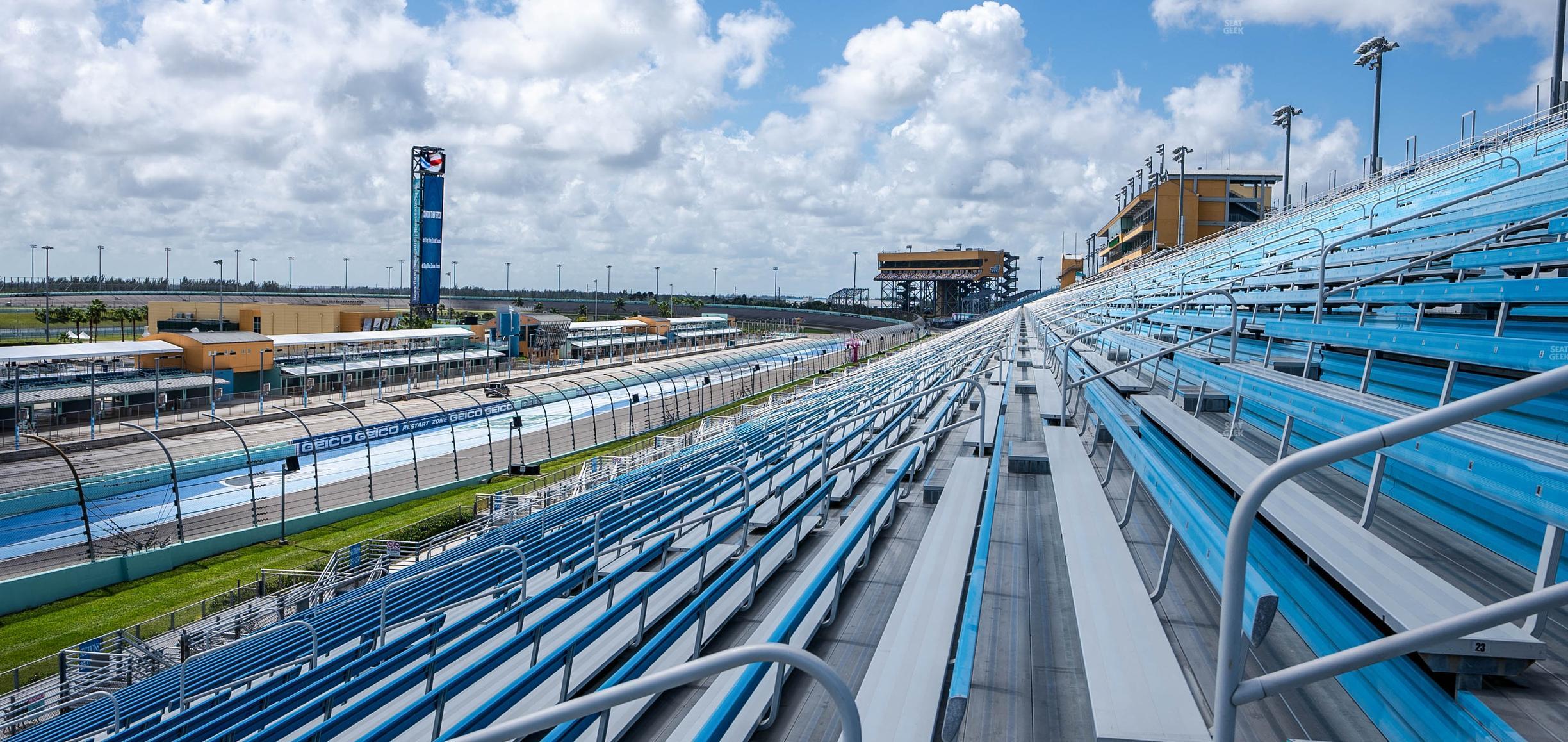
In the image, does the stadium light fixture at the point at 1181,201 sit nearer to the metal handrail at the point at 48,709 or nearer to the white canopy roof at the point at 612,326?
the white canopy roof at the point at 612,326

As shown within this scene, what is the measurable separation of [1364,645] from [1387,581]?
35.3 inches

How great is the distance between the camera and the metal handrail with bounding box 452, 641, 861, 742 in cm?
136

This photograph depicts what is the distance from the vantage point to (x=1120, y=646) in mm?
2227

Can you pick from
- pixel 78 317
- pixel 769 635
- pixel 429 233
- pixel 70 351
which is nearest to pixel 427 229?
pixel 429 233

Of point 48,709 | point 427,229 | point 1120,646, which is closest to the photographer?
point 1120,646

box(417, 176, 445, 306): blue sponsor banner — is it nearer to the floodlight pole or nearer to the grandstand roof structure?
the grandstand roof structure

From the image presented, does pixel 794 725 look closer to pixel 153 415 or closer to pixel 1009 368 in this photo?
pixel 1009 368

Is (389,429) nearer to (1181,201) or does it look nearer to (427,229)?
(427,229)

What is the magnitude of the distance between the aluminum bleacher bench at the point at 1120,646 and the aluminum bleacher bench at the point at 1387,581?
0.47 meters

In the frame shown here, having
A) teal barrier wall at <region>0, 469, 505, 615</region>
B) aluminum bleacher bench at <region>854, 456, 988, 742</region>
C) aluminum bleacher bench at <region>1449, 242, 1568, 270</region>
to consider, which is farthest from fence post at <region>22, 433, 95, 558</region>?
aluminum bleacher bench at <region>1449, 242, 1568, 270</region>

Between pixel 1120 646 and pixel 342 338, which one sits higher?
pixel 342 338

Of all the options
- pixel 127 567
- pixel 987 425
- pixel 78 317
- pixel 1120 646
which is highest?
pixel 78 317

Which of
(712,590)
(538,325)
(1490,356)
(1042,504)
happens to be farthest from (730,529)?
(538,325)

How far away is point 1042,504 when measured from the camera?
452 cm
